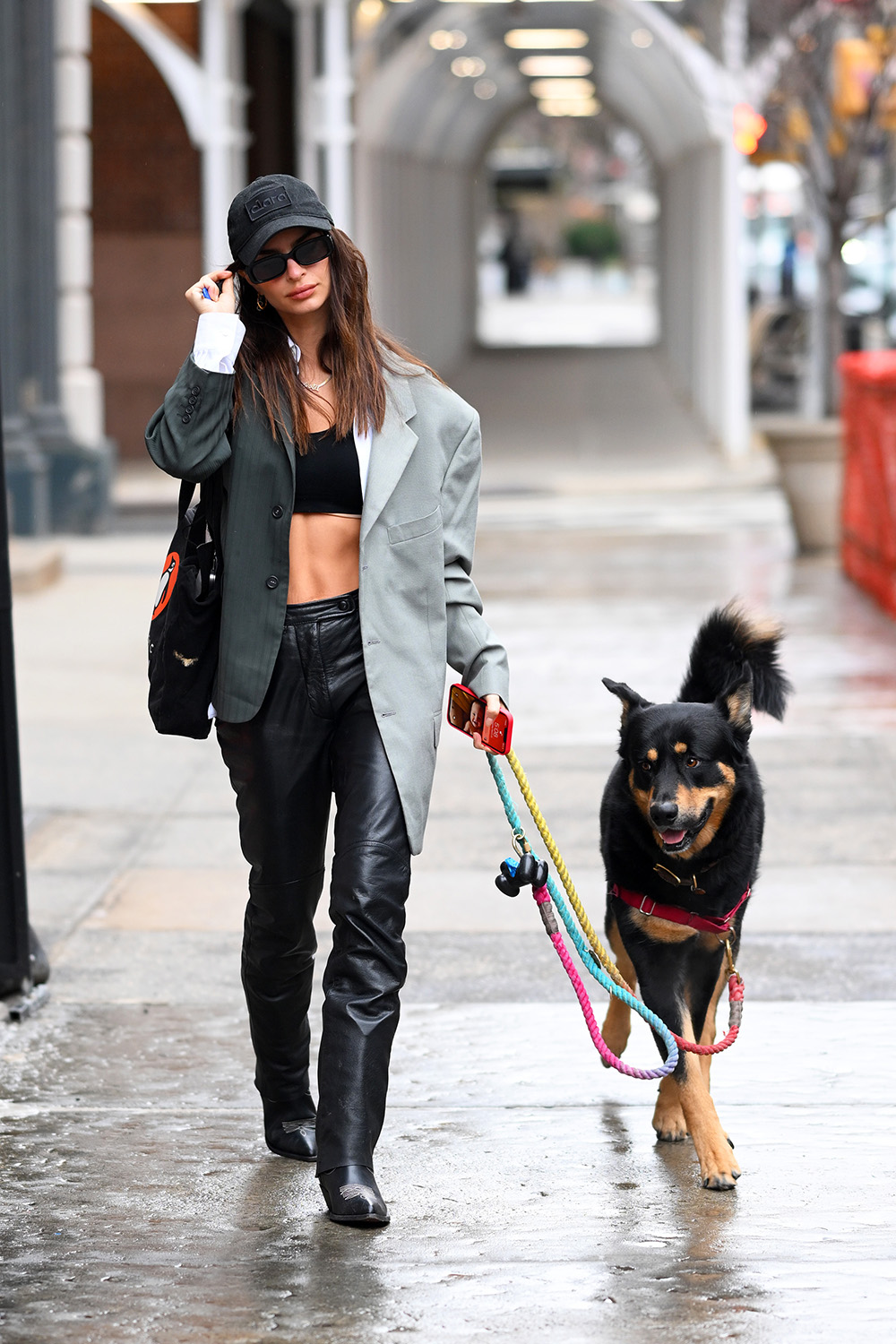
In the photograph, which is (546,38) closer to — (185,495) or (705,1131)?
(185,495)

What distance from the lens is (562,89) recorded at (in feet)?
136

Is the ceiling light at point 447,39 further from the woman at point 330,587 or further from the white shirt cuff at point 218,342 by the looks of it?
the white shirt cuff at point 218,342

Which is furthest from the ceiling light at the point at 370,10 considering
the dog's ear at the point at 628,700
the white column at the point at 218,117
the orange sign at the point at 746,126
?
the dog's ear at the point at 628,700

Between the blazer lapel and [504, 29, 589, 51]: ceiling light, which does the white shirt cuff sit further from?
[504, 29, 589, 51]: ceiling light

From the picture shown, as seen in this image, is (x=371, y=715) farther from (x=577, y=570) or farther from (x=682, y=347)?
(x=682, y=347)

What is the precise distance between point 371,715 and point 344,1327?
3.86ft

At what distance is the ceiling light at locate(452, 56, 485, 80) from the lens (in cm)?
2891

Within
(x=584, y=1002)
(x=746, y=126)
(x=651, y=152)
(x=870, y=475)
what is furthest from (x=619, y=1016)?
(x=651, y=152)

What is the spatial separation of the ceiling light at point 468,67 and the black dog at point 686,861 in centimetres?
2500

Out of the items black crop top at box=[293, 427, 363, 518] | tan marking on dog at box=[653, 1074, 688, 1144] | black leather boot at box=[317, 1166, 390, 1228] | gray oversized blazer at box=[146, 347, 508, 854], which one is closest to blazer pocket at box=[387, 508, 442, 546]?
gray oversized blazer at box=[146, 347, 508, 854]

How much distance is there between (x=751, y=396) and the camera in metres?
28.0

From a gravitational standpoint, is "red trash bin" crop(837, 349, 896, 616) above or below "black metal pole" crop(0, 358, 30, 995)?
above

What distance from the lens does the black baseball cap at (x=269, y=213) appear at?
3873 mm

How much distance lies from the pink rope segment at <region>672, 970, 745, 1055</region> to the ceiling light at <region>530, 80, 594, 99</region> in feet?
122
